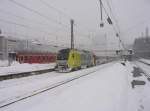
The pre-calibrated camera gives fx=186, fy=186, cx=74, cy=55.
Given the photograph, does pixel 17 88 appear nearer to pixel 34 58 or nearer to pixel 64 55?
pixel 64 55

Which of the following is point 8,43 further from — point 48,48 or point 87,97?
point 87,97

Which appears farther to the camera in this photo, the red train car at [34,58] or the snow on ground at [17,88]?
the red train car at [34,58]

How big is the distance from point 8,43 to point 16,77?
26509 mm

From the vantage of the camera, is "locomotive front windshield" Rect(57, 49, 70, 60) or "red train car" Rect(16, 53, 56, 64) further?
"red train car" Rect(16, 53, 56, 64)

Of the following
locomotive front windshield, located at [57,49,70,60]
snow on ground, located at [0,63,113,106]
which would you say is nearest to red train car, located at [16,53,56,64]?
locomotive front windshield, located at [57,49,70,60]

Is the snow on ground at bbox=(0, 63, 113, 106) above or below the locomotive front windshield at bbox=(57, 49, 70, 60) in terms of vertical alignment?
below

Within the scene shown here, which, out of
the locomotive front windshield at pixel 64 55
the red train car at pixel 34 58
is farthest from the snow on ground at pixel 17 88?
the red train car at pixel 34 58

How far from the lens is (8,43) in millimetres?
42000

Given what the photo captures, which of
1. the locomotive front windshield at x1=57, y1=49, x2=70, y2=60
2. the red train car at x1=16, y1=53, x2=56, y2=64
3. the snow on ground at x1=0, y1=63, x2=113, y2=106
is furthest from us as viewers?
the red train car at x1=16, y1=53, x2=56, y2=64

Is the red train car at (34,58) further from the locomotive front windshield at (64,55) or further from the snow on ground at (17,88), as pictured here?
the snow on ground at (17,88)

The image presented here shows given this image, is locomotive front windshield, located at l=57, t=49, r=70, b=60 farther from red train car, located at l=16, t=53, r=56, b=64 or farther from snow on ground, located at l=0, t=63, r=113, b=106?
red train car, located at l=16, t=53, r=56, b=64

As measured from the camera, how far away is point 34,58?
40.4m

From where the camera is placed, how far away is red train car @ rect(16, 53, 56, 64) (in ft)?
121

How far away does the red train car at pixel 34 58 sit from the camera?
3682cm
